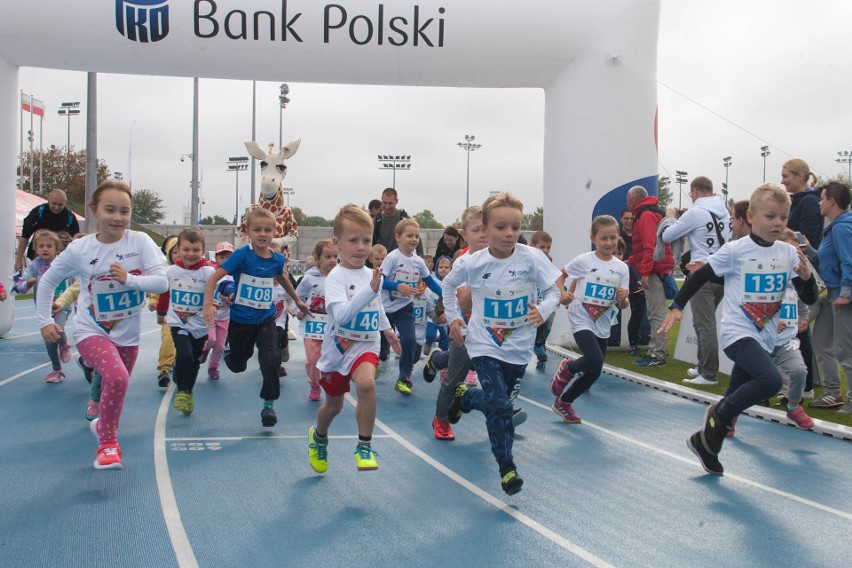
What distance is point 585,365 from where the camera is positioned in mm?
7031

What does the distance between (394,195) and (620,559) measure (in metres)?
8.54

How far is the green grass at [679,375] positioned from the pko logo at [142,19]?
24.9ft

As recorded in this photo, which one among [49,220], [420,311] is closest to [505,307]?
[420,311]

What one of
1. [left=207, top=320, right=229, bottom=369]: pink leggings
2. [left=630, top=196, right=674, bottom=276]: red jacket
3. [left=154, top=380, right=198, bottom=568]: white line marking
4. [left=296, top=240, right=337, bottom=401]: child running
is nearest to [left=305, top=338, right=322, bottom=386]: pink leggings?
[left=296, top=240, right=337, bottom=401]: child running

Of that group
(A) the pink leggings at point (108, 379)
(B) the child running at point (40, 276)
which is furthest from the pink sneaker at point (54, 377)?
(A) the pink leggings at point (108, 379)

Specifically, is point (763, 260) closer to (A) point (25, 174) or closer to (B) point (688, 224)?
(B) point (688, 224)

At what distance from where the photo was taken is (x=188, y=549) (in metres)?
3.98

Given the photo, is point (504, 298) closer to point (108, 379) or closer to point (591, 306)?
point (591, 306)

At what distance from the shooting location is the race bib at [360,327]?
5.21 meters

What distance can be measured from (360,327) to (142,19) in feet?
25.1

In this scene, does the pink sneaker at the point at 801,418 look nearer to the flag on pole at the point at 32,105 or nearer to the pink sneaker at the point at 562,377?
the pink sneaker at the point at 562,377

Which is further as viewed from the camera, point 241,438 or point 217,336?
point 217,336

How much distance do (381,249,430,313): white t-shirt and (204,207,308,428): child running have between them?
1.70 meters

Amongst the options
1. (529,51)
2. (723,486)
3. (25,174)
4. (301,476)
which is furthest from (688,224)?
(25,174)
